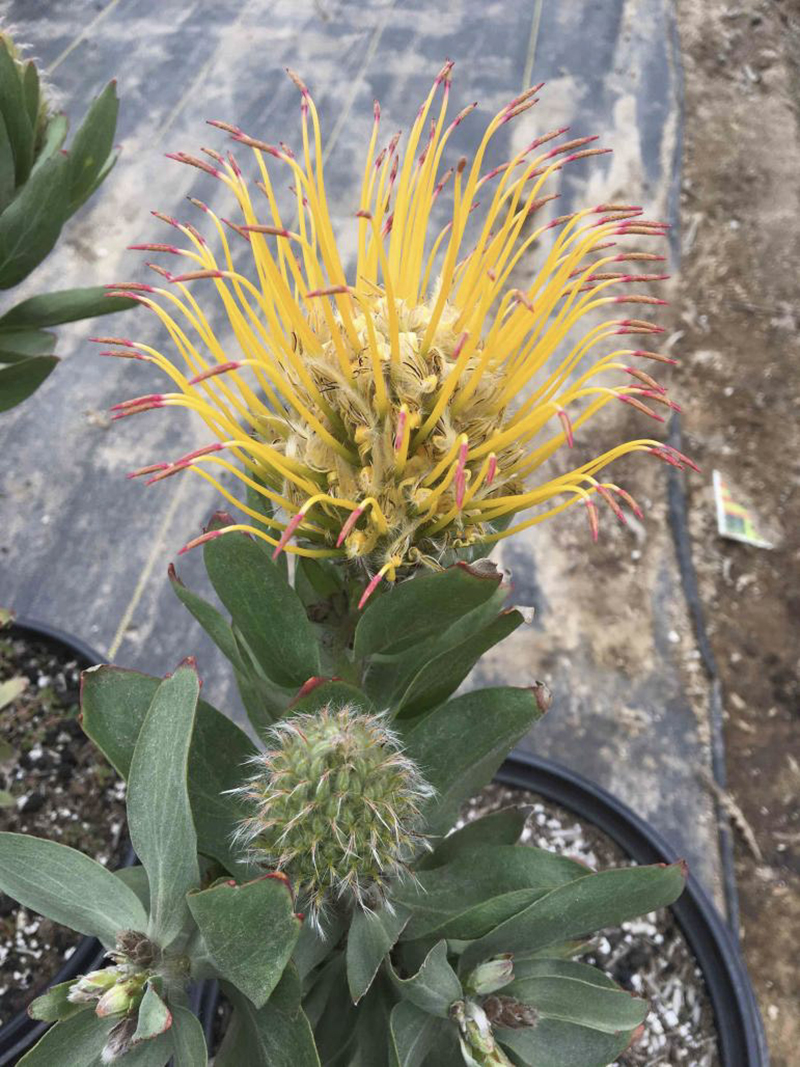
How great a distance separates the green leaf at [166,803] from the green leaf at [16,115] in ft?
2.29

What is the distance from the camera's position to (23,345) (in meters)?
1.03

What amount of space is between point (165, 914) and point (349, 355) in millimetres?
440

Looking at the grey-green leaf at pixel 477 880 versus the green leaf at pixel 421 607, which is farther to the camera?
the grey-green leaf at pixel 477 880

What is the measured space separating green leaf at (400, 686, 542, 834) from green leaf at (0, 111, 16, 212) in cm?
78

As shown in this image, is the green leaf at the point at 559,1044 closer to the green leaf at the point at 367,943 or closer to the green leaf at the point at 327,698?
the green leaf at the point at 367,943

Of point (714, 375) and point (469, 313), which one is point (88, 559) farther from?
point (714, 375)

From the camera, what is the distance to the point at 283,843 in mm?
625

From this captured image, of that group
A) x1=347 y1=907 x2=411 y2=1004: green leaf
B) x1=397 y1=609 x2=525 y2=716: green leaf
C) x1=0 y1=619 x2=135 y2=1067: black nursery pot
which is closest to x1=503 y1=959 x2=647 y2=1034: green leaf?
x1=347 y1=907 x2=411 y2=1004: green leaf

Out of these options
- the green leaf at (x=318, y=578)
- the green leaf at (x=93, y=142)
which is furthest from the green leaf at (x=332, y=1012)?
the green leaf at (x=93, y=142)

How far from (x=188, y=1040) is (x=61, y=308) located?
821 millimetres

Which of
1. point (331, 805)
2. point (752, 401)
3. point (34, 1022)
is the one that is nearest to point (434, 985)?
point (331, 805)

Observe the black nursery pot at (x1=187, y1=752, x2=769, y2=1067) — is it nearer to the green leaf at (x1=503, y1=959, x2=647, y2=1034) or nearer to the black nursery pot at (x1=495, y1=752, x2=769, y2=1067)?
the black nursery pot at (x1=495, y1=752, x2=769, y2=1067)

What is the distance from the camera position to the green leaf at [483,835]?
0.87m

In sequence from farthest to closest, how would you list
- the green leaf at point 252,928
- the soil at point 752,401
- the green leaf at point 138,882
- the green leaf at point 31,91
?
the soil at point 752,401 < the green leaf at point 31,91 < the green leaf at point 138,882 < the green leaf at point 252,928
